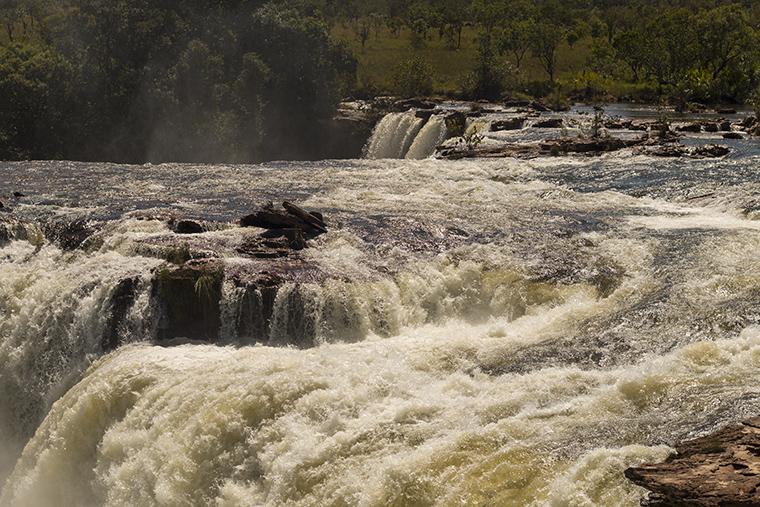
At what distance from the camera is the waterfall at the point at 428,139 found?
46938 millimetres

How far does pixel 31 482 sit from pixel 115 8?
48.5 m

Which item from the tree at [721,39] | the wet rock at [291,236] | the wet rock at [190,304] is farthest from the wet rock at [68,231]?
Answer: the tree at [721,39]

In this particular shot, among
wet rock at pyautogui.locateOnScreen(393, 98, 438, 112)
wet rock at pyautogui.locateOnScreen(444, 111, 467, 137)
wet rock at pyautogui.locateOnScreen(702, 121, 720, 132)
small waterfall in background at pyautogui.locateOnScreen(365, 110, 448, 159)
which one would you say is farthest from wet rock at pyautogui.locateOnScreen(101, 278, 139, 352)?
wet rock at pyautogui.locateOnScreen(393, 98, 438, 112)

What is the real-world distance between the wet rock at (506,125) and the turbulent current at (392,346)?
16643 mm

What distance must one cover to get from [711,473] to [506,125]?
3942 cm

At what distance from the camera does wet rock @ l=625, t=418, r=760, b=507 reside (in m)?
8.88

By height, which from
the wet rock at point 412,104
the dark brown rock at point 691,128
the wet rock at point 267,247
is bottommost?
the wet rock at point 267,247

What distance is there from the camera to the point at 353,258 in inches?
839

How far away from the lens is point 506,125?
47.2 meters

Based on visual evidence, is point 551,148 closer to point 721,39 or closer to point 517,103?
point 517,103

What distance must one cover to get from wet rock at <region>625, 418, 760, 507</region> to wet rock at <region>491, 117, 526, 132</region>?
3768cm

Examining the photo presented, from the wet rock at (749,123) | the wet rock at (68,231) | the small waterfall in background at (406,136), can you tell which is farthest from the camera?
the small waterfall in background at (406,136)

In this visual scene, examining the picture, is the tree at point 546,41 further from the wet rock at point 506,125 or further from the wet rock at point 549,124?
the wet rock at point 506,125

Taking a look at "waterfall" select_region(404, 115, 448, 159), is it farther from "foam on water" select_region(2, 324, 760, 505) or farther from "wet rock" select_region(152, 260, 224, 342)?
"foam on water" select_region(2, 324, 760, 505)
